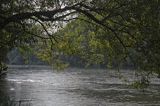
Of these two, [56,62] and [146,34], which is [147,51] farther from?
[56,62]

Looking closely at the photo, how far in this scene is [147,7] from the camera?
13.0 metres

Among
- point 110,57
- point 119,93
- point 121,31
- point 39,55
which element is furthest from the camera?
point 119,93

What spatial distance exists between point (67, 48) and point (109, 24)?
499 cm

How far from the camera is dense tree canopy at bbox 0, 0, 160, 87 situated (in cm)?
1320

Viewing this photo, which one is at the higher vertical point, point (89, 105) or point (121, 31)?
point (121, 31)

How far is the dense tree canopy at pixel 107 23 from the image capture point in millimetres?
13195

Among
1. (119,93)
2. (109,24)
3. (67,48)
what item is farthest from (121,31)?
(119,93)

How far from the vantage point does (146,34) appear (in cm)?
1331

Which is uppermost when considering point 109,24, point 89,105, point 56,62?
point 109,24

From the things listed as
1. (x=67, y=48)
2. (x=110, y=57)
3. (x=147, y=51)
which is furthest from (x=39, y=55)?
(x=147, y=51)

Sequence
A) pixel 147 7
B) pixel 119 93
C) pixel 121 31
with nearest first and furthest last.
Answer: pixel 147 7 → pixel 121 31 → pixel 119 93

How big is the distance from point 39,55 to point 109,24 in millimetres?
7315

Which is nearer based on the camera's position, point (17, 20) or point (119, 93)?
point (17, 20)

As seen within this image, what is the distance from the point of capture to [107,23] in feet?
47.8
